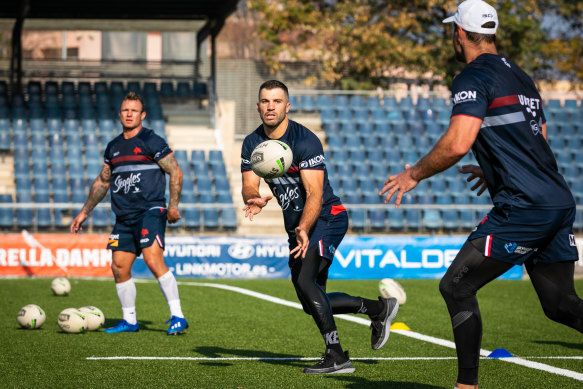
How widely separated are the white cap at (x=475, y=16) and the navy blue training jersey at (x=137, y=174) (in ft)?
16.3

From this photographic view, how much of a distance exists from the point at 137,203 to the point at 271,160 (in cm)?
333

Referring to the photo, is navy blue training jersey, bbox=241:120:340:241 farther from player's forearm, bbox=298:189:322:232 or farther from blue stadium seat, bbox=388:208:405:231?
blue stadium seat, bbox=388:208:405:231

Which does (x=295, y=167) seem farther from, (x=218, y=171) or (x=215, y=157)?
(x=215, y=157)

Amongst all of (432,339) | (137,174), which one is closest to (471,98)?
(432,339)

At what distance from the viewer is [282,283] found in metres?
16.2

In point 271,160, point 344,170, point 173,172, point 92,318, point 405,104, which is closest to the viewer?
point 271,160

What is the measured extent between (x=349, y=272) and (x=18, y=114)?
12003 millimetres

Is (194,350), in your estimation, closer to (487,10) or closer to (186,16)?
(487,10)

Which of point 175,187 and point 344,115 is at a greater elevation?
point 344,115

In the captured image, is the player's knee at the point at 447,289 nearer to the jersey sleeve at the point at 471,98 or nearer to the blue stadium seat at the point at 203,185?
the jersey sleeve at the point at 471,98

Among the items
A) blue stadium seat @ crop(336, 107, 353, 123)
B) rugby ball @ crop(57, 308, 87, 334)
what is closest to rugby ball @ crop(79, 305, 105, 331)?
rugby ball @ crop(57, 308, 87, 334)

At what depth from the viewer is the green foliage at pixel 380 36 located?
30.8 metres

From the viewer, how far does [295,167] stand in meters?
6.57

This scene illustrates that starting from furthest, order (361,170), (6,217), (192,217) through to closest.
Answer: (361,170), (192,217), (6,217)
